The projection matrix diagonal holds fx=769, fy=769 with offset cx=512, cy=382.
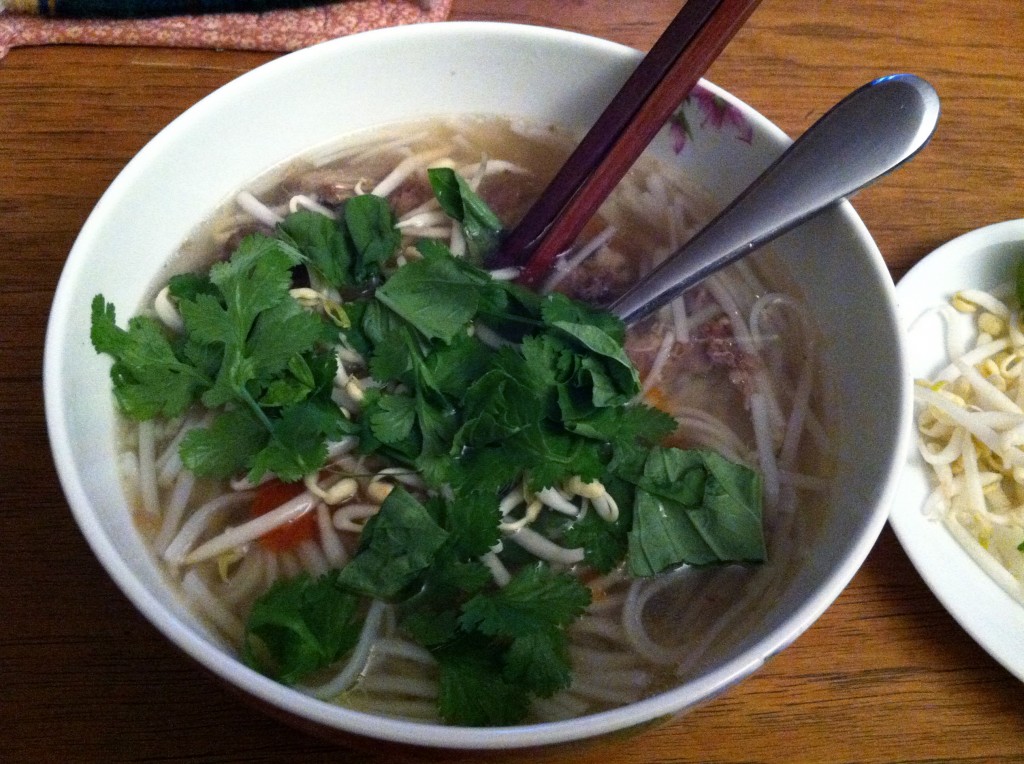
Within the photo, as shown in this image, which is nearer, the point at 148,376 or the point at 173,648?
the point at 173,648

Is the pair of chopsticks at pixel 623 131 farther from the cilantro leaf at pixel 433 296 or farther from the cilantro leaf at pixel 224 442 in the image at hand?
the cilantro leaf at pixel 224 442

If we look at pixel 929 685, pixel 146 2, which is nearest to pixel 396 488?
pixel 929 685

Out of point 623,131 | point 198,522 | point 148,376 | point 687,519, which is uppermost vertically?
point 623,131

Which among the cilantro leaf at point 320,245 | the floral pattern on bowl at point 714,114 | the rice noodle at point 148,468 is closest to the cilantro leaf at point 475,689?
the rice noodle at point 148,468

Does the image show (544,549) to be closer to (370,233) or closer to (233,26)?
(370,233)

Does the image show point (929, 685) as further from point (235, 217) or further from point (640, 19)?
point (640, 19)

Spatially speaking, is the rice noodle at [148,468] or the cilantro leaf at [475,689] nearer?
the cilantro leaf at [475,689]

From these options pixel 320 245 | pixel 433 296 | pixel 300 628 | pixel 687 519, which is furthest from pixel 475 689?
pixel 320 245
